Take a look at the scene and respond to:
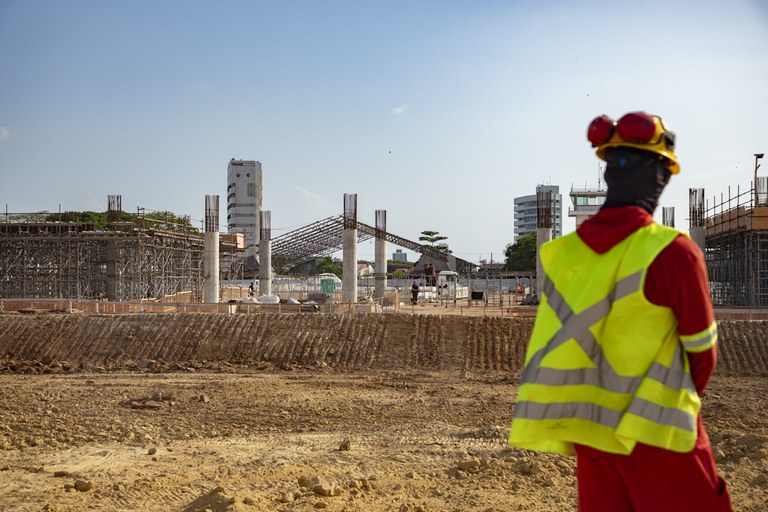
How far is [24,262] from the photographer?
1398 inches

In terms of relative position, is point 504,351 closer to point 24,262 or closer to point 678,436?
point 678,436

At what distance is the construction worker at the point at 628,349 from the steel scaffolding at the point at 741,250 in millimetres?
27312

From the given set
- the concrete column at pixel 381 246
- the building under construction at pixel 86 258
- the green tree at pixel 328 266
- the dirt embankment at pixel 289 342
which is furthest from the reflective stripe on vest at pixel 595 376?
the green tree at pixel 328 266

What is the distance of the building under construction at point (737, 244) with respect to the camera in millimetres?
27250

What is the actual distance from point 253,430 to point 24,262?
97.8ft

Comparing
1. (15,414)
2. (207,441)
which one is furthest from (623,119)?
(15,414)

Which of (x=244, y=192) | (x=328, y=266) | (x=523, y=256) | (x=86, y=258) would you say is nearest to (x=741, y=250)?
(x=86, y=258)

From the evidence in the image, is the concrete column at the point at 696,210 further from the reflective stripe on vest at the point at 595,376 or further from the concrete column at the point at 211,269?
the reflective stripe on vest at the point at 595,376

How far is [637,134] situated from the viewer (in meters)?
2.44

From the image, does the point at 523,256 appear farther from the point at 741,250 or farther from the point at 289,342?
the point at 289,342

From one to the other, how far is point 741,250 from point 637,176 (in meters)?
30.1

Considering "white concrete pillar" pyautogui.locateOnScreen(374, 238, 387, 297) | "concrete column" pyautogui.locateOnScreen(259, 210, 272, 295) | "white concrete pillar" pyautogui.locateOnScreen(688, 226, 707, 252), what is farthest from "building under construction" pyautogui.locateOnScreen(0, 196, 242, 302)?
"white concrete pillar" pyautogui.locateOnScreen(688, 226, 707, 252)

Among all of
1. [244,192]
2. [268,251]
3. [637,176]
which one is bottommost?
[637,176]

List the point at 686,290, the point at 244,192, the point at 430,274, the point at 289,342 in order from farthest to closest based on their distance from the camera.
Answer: the point at 244,192, the point at 430,274, the point at 289,342, the point at 686,290
